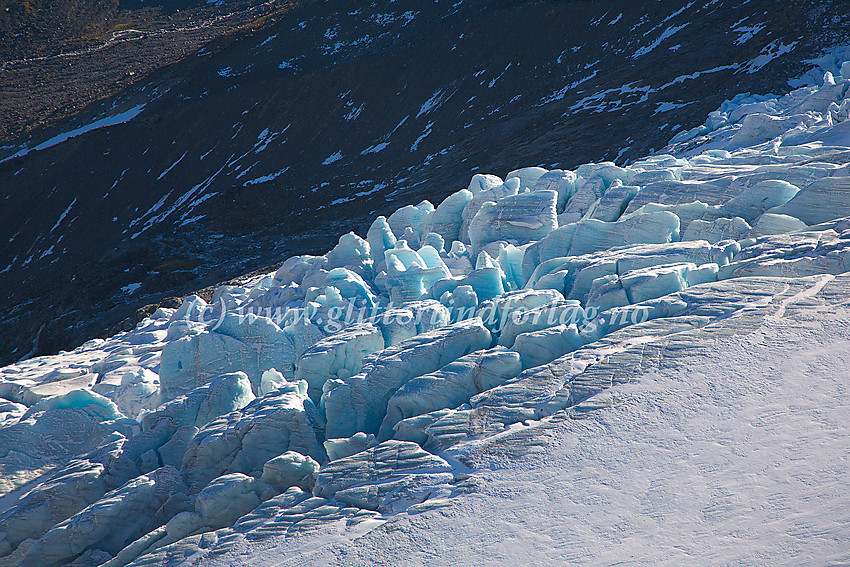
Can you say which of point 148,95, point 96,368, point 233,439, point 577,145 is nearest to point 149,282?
point 96,368

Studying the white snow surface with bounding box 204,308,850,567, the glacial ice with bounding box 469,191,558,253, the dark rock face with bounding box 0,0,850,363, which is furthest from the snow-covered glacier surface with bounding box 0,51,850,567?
the dark rock face with bounding box 0,0,850,363

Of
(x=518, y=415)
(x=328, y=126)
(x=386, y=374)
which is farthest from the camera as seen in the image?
(x=328, y=126)

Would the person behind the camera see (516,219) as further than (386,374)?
Yes

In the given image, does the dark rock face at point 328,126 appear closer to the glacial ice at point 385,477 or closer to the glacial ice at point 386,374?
the glacial ice at point 386,374

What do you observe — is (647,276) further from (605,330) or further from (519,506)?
(519,506)

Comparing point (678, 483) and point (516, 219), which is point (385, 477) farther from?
point (516, 219)

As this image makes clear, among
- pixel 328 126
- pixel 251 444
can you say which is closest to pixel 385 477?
pixel 251 444

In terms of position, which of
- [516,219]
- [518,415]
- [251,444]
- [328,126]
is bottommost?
[328,126]
